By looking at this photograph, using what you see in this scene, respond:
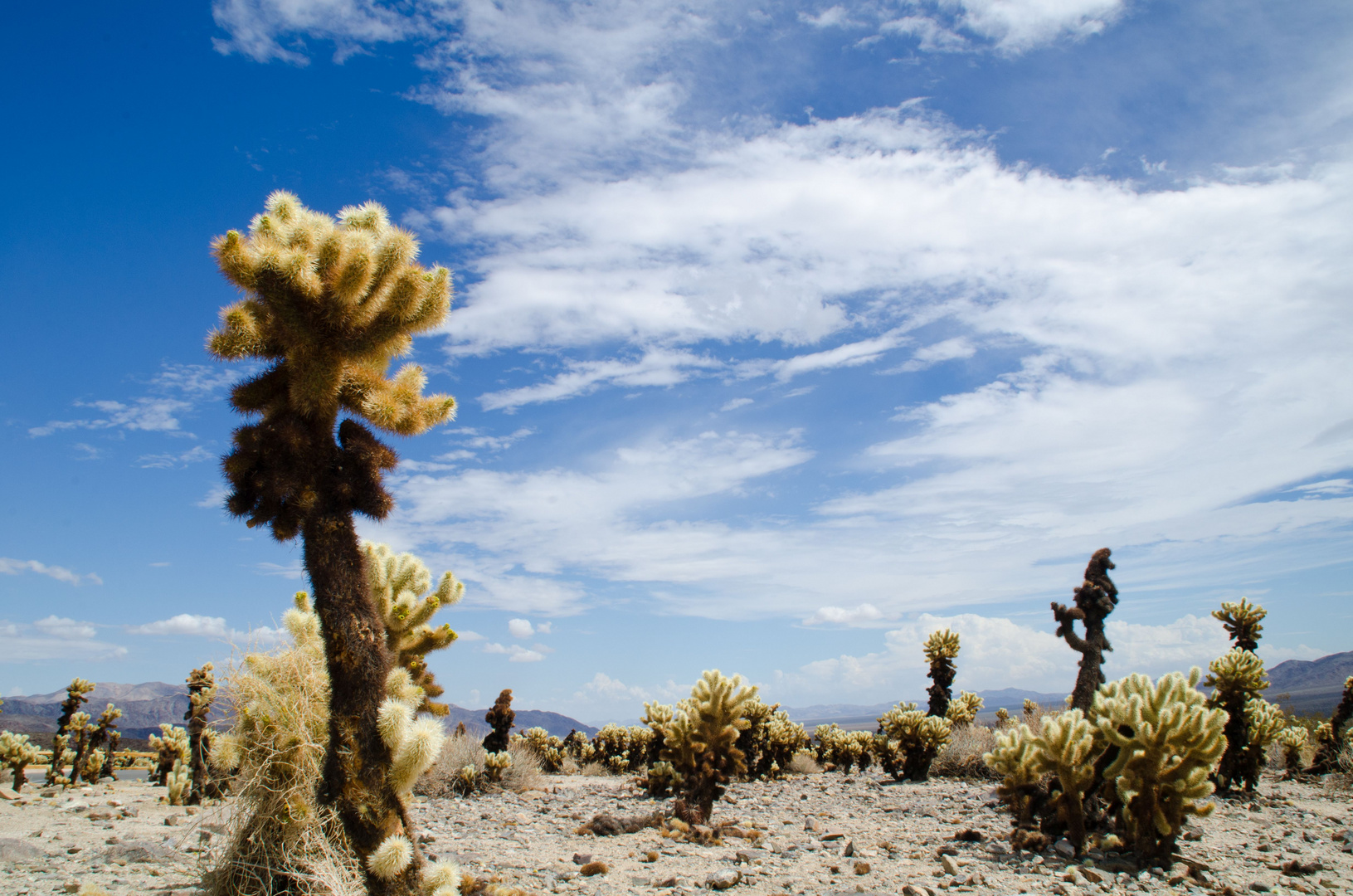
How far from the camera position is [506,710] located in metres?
15.3

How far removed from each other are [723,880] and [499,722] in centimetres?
1012

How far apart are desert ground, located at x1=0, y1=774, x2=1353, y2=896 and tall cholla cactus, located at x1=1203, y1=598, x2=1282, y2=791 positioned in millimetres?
484

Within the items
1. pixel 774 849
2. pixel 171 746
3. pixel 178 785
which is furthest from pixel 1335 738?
pixel 171 746

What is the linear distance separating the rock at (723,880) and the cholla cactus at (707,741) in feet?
8.48

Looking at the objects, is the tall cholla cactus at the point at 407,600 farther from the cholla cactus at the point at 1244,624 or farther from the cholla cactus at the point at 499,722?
the cholla cactus at the point at 1244,624

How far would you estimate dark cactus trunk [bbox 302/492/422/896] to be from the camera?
4.43 meters

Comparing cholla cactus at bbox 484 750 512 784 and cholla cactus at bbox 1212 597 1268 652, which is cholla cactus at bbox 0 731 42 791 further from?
cholla cactus at bbox 1212 597 1268 652

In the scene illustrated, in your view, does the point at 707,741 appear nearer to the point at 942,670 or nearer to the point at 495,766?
the point at 495,766

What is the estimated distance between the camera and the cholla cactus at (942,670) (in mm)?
15953

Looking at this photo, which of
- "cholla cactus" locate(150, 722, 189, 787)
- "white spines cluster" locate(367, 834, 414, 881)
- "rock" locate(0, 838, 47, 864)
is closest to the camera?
"white spines cluster" locate(367, 834, 414, 881)

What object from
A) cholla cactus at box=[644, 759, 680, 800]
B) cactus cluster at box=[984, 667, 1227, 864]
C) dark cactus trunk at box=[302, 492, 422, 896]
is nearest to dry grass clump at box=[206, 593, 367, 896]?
Result: dark cactus trunk at box=[302, 492, 422, 896]

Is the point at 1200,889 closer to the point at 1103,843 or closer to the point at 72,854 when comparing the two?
the point at 1103,843

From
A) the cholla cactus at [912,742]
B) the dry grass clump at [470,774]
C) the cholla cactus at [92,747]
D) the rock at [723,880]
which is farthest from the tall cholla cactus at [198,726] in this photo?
the cholla cactus at [912,742]

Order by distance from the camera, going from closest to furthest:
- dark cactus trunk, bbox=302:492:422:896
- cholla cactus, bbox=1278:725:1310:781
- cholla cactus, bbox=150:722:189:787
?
1. dark cactus trunk, bbox=302:492:422:896
2. cholla cactus, bbox=1278:725:1310:781
3. cholla cactus, bbox=150:722:189:787
